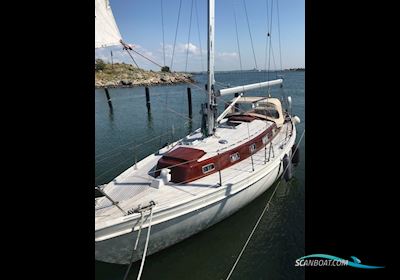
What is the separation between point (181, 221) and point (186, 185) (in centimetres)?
127

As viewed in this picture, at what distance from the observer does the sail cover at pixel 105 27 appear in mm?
7289

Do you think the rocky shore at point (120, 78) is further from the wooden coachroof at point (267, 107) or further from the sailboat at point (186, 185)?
the sailboat at point (186, 185)

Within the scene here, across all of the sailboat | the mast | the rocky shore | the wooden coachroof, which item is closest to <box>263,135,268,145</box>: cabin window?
the sailboat

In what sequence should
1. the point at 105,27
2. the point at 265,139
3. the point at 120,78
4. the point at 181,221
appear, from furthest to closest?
1. the point at 120,78
2. the point at 265,139
3. the point at 181,221
4. the point at 105,27

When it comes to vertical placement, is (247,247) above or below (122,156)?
below

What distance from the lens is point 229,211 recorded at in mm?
9266

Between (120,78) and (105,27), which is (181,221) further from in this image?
(120,78)

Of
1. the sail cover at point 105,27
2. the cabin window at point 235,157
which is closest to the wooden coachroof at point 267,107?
the cabin window at point 235,157

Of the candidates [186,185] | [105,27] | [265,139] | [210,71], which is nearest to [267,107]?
[265,139]

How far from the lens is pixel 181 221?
7.80 meters

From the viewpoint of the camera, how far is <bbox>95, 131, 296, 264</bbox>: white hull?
685 cm
